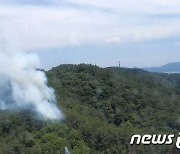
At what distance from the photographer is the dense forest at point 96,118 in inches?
2144

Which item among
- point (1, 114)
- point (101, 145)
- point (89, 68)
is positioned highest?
point (89, 68)

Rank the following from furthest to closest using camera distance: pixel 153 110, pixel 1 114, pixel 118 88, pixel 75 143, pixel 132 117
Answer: pixel 118 88, pixel 153 110, pixel 132 117, pixel 1 114, pixel 75 143

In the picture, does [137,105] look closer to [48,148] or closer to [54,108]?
[54,108]

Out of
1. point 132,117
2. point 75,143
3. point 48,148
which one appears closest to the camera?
point 48,148

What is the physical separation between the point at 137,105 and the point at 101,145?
32013mm

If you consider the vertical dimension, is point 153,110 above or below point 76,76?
below

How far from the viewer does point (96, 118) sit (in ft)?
243

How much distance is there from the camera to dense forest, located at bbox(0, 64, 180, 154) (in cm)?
5447

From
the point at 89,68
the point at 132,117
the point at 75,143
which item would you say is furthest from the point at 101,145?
the point at 89,68

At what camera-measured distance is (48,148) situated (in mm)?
52344

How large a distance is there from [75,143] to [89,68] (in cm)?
4737

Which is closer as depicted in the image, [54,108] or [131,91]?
[54,108]

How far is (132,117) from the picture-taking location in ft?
260

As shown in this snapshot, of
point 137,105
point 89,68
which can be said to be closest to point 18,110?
point 137,105
